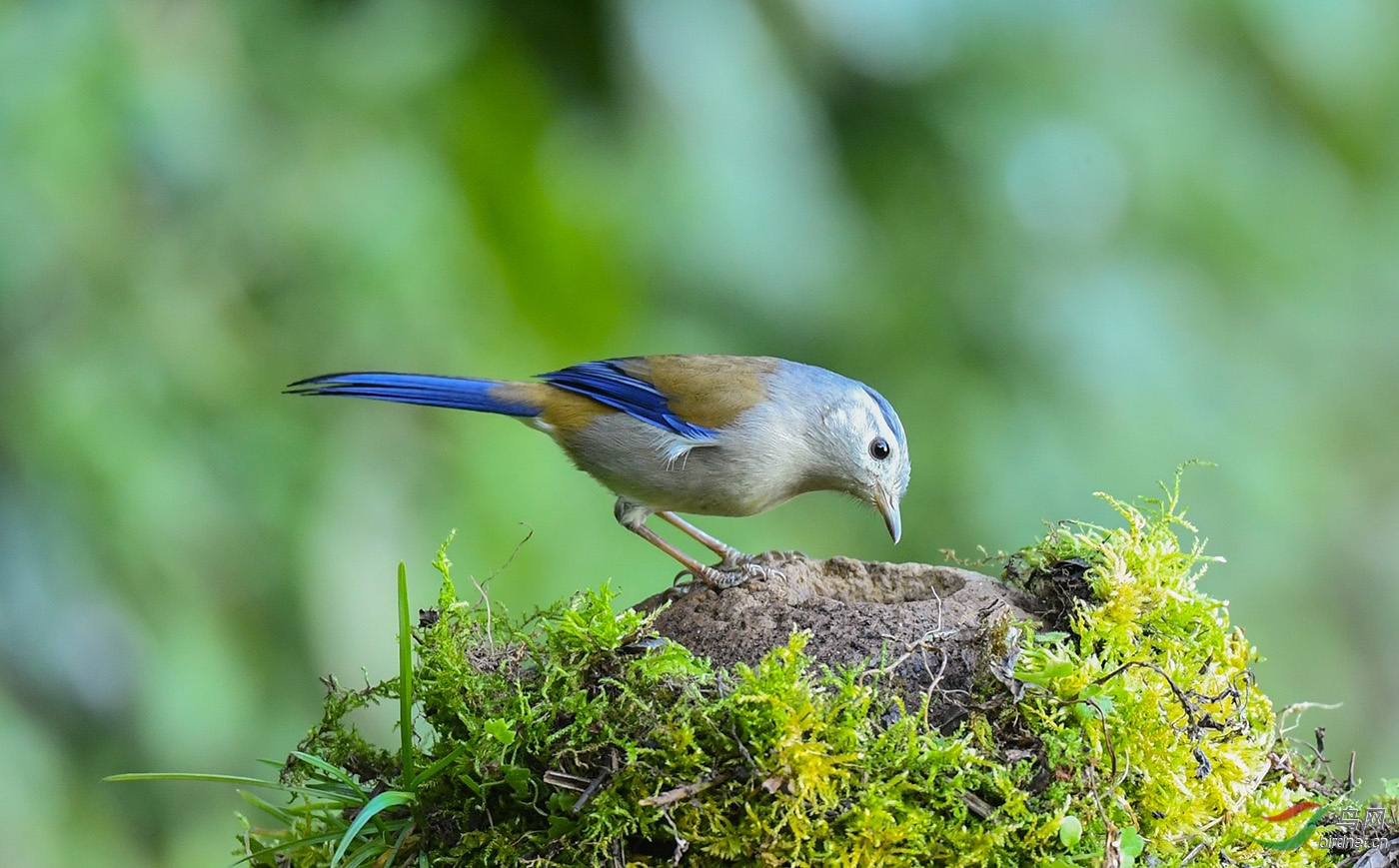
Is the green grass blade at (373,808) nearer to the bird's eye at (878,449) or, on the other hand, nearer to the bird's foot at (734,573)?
the bird's foot at (734,573)

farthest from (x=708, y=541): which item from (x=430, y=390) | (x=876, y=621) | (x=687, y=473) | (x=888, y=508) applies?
(x=876, y=621)

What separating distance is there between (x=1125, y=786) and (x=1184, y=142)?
4.09m

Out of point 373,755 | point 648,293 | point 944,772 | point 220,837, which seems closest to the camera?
point 944,772

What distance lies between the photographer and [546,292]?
5258mm

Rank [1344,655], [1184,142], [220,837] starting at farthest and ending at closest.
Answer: [1344,655] < [1184,142] < [220,837]

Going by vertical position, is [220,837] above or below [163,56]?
below

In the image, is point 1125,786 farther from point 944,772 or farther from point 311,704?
point 311,704

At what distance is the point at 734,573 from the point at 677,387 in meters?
1.00

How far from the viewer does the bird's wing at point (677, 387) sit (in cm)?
427

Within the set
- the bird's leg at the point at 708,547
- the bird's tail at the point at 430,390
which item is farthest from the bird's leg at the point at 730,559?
the bird's tail at the point at 430,390

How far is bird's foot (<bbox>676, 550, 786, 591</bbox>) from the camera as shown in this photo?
3.47 meters

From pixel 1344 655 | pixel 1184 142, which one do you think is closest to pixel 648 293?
pixel 1184 142

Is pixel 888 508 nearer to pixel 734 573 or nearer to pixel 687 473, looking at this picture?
pixel 687 473

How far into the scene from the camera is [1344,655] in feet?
22.6
